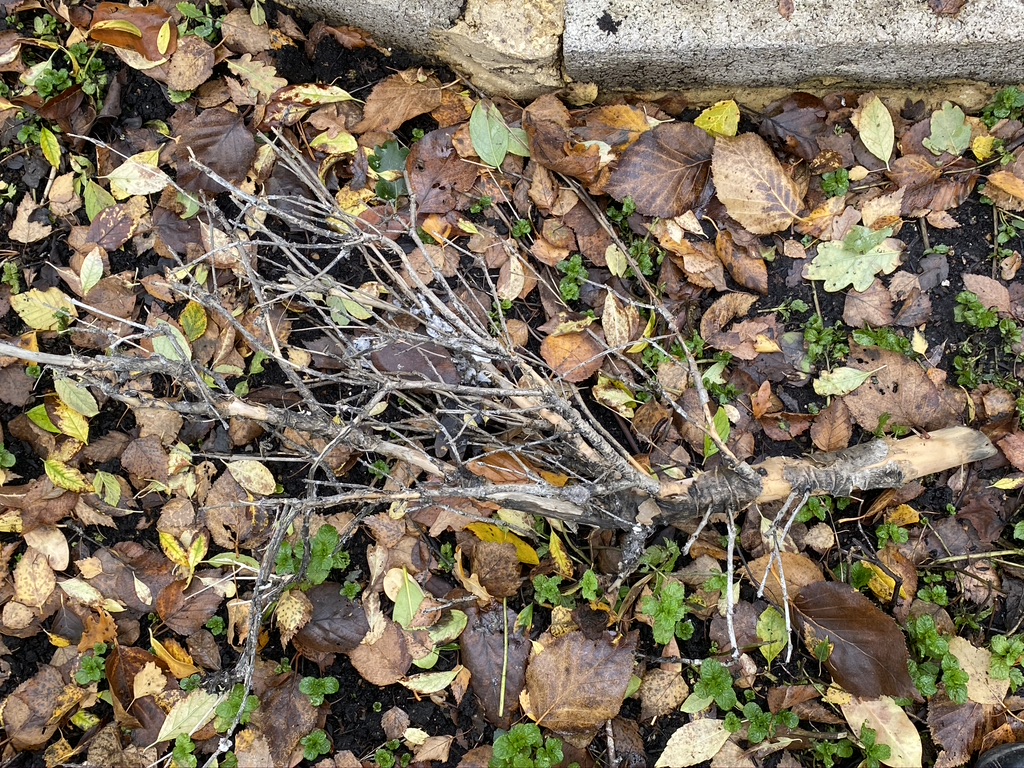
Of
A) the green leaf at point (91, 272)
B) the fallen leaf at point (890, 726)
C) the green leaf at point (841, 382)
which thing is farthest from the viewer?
the green leaf at point (91, 272)

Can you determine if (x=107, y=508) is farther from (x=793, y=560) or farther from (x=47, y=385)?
(x=793, y=560)

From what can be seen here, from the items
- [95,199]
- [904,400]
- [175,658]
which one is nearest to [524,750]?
[175,658]

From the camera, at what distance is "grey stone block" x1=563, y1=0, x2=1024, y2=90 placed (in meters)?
2.24

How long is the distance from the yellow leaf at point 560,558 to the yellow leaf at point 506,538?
2.5 inches

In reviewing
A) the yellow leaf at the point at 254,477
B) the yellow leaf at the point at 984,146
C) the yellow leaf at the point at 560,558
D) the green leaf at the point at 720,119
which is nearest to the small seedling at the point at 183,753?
the yellow leaf at the point at 254,477

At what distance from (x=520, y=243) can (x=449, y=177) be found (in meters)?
0.33

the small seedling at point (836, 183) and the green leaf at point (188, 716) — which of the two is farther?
the small seedling at point (836, 183)

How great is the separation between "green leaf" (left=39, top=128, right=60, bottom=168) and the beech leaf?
7.40ft

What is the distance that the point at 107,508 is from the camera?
248 centimetres

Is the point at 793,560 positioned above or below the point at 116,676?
above

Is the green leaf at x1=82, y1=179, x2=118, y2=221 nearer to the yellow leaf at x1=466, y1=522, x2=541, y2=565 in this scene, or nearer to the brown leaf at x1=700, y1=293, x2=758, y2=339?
the yellow leaf at x1=466, y1=522, x2=541, y2=565

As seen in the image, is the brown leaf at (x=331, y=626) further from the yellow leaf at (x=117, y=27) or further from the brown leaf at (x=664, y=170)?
the yellow leaf at (x=117, y=27)

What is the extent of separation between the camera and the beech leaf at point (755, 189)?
2.42m

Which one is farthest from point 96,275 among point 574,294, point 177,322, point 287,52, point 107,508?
point 574,294
